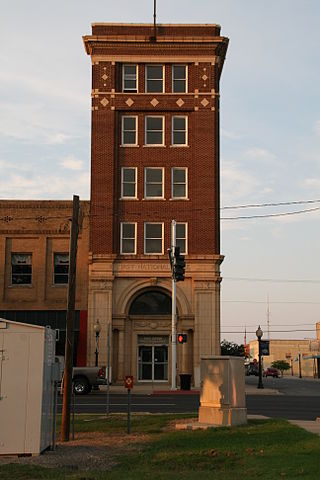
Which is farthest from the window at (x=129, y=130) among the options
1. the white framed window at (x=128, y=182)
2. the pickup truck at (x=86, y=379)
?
the pickup truck at (x=86, y=379)

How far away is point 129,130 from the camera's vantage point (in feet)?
161

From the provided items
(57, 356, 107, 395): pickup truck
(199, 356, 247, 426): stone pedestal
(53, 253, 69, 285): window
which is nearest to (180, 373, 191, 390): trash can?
(57, 356, 107, 395): pickup truck

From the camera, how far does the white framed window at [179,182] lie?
48219mm

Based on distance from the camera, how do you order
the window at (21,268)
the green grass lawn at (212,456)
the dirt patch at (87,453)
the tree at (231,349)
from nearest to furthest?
the green grass lawn at (212,456) → the dirt patch at (87,453) → the window at (21,268) → the tree at (231,349)

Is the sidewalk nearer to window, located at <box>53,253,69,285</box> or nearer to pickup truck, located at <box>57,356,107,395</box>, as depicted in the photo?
pickup truck, located at <box>57,356,107,395</box>

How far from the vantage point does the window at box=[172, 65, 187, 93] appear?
4912 cm

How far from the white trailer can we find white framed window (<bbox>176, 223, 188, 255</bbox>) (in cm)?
3270

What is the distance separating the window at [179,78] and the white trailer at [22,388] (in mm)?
36460

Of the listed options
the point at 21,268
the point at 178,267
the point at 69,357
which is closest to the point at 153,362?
the point at 21,268

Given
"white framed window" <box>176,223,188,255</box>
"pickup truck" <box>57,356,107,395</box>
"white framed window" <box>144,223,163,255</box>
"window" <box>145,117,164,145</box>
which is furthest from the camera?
"window" <box>145,117,164,145</box>

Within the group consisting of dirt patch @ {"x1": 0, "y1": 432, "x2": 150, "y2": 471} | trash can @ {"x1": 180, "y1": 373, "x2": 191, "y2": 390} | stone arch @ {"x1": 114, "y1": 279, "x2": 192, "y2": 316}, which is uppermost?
stone arch @ {"x1": 114, "y1": 279, "x2": 192, "y2": 316}

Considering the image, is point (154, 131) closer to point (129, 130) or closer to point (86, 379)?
point (129, 130)

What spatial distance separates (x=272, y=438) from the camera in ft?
52.9

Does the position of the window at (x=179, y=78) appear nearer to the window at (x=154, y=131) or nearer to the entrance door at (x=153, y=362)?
the window at (x=154, y=131)
